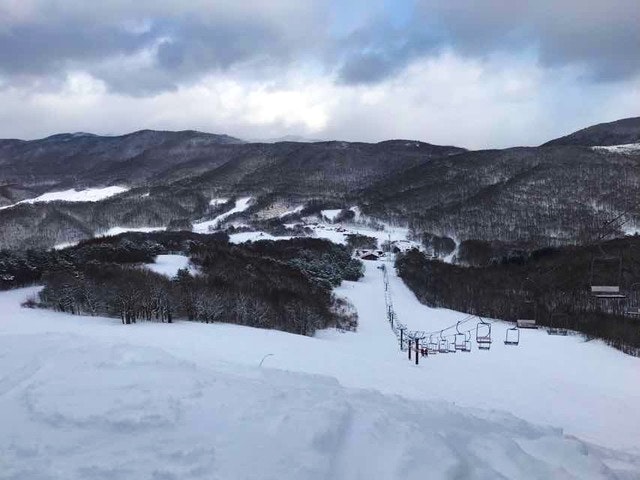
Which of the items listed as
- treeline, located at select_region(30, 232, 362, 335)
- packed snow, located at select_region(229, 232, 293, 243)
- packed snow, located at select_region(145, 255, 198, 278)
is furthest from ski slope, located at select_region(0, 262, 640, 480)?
packed snow, located at select_region(229, 232, 293, 243)

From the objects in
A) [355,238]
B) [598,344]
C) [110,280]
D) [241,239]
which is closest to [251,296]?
[110,280]

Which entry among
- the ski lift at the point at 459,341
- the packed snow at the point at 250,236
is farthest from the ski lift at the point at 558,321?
the packed snow at the point at 250,236

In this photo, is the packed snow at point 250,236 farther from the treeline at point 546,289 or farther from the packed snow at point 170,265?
the packed snow at point 170,265

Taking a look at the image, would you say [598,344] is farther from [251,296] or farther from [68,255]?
[68,255]

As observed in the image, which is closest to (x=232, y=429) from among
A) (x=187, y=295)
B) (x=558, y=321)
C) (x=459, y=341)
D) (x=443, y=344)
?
(x=187, y=295)

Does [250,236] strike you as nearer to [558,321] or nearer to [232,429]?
[558,321]

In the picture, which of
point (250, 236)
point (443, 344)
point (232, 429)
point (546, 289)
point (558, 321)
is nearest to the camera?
point (232, 429)
